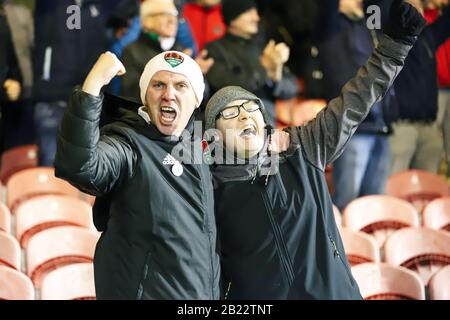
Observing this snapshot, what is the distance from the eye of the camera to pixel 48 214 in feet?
20.5

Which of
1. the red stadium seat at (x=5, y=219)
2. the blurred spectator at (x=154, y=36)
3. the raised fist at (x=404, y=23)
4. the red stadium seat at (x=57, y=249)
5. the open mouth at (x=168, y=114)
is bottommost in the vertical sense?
the red stadium seat at (x=57, y=249)

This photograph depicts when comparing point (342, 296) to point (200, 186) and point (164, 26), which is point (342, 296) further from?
point (164, 26)

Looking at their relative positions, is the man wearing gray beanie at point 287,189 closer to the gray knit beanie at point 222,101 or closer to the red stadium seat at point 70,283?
the gray knit beanie at point 222,101

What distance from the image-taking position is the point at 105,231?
4133 millimetres

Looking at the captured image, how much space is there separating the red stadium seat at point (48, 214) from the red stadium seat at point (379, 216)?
1.52 meters

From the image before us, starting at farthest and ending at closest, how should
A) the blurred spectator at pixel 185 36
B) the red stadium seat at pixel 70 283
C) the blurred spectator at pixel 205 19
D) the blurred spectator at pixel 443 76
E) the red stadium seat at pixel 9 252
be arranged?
1. the blurred spectator at pixel 205 19
2. the blurred spectator at pixel 443 76
3. the blurred spectator at pixel 185 36
4. the red stadium seat at pixel 9 252
5. the red stadium seat at pixel 70 283

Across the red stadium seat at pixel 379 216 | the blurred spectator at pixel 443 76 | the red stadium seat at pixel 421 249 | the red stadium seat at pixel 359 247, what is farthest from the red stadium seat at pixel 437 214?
the blurred spectator at pixel 443 76

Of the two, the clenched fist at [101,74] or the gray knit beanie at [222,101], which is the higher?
the clenched fist at [101,74]

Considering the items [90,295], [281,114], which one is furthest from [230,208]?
[281,114]

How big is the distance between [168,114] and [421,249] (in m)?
2.50

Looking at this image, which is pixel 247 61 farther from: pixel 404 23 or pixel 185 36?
pixel 404 23

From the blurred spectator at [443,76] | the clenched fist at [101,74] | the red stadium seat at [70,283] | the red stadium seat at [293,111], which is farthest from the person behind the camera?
the blurred spectator at [443,76]

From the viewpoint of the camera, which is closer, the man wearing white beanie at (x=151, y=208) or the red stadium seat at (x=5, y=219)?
the man wearing white beanie at (x=151, y=208)

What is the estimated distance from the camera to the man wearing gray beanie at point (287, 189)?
4234 mm
